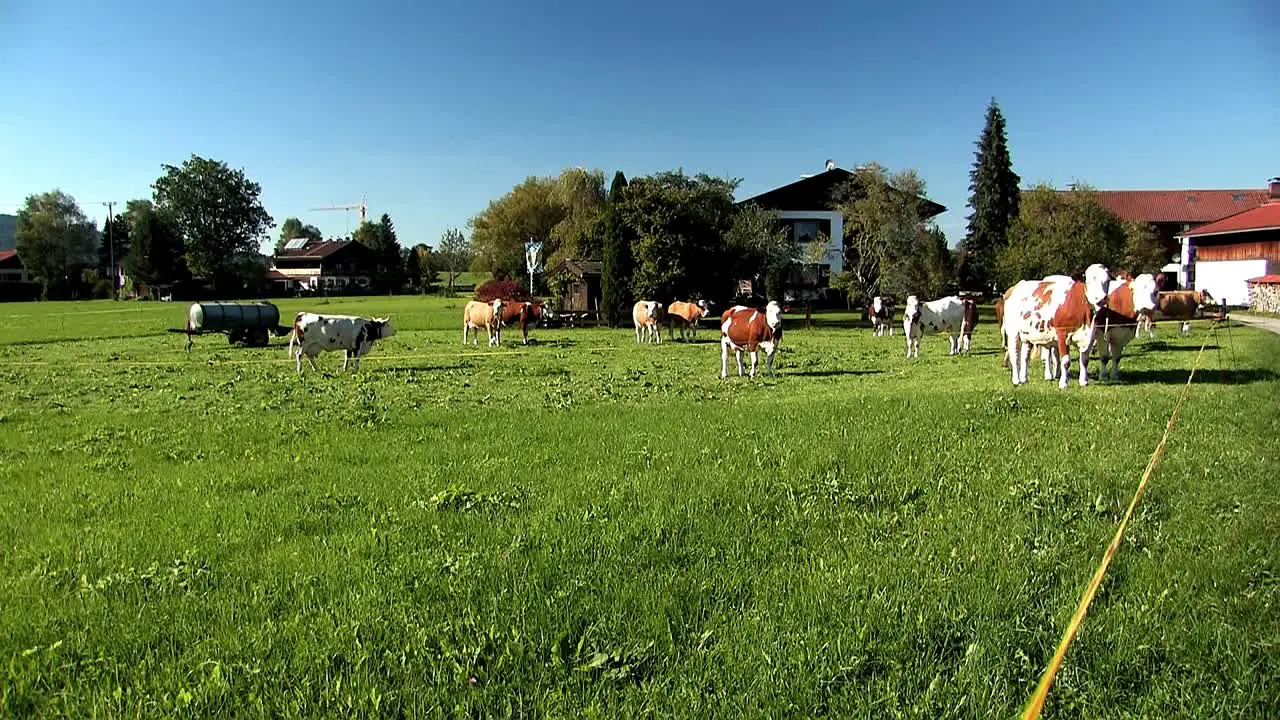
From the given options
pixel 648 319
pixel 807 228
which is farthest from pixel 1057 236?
pixel 648 319

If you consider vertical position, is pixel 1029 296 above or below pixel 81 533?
above

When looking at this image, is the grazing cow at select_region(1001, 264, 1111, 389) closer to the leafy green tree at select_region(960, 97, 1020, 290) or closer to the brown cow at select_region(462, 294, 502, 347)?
the brown cow at select_region(462, 294, 502, 347)

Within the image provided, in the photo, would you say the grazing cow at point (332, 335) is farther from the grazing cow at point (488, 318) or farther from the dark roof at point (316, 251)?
the dark roof at point (316, 251)

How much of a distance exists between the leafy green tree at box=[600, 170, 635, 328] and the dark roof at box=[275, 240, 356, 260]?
86269 mm

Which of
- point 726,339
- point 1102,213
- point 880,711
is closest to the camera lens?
point 880,711

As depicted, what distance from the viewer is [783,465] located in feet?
25.5

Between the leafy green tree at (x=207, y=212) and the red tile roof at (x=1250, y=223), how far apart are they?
97.3 m

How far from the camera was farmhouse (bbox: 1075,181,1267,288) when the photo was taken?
286 ft

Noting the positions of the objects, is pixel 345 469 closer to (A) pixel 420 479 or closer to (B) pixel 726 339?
(A) pixel 420 479

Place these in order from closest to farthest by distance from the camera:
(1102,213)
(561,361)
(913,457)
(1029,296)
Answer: (913,457) → (1029,296) → (561,361) → (1102,213)

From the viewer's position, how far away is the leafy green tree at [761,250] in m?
44.1

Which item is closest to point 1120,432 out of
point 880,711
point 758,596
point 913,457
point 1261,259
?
point 913,457

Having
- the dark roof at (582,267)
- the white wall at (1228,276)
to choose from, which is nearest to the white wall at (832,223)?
the dark roof at (582,267)

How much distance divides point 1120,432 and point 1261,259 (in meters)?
62.0
